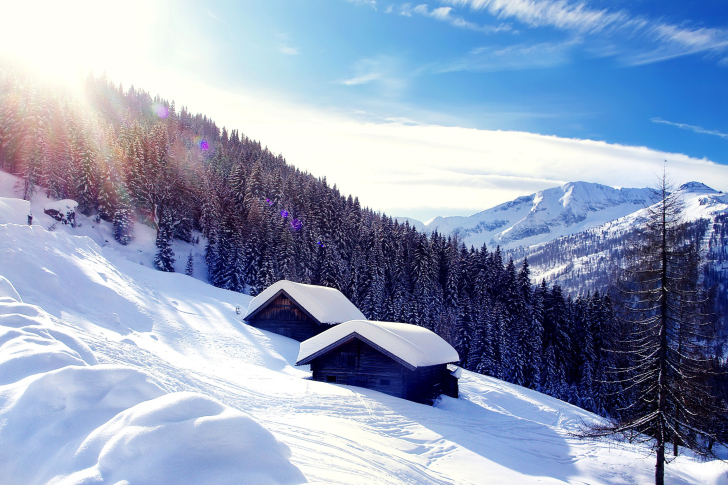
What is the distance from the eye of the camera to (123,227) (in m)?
54.9

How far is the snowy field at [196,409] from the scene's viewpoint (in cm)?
474

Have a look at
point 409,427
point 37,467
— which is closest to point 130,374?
point 37,467

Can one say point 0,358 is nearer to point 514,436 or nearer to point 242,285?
point 514,436

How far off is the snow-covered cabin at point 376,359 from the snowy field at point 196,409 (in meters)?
1.40

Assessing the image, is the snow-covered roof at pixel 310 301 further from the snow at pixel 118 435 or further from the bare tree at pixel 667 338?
the snow at pixel 118 435

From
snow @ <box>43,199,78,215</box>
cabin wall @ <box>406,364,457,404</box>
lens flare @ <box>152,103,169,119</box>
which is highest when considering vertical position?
lens flare @ <box>152,103,169,119</box>

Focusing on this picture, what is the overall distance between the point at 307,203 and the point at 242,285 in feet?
72.9

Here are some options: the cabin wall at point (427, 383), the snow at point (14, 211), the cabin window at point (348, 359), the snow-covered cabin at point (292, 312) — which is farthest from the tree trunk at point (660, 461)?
the snow at point (14, 211)

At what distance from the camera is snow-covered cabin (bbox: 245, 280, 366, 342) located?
3238 cm

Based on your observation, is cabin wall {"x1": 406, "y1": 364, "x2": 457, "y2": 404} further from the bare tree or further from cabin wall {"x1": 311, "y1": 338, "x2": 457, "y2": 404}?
the bare tree

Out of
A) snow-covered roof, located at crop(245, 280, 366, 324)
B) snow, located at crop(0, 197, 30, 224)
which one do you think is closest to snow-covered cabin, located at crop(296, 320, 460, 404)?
snow-covered roof, located at crop(245, 280, 366, 324)

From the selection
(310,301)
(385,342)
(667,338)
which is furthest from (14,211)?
(667,338)

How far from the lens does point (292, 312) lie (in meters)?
33.0

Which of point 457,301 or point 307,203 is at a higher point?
point 307,203
